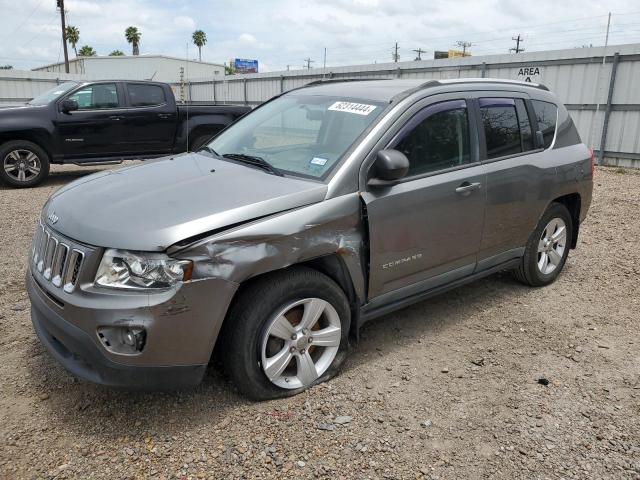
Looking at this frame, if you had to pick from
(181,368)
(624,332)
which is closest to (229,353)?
(181,368)

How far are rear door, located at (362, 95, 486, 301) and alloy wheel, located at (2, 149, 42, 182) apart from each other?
7998mm

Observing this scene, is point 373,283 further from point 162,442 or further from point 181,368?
point 162,442

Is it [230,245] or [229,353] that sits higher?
[230,245]

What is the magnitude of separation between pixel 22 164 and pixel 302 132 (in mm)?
7437

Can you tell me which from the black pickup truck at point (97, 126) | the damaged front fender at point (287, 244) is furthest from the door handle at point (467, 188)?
the black pickup truck at point (97, 126)

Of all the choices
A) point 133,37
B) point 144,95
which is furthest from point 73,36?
point 144,95

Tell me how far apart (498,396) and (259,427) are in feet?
4.66

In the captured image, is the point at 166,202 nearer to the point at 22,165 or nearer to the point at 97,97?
the point at 22,165

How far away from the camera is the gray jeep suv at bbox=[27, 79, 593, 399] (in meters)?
2.54

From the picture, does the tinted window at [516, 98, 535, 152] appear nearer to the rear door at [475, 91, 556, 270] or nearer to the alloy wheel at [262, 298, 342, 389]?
the rear door at [475, 91, 556, 270]

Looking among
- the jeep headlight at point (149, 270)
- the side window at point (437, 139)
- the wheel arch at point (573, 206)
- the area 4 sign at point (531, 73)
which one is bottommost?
the wheel arch at point (573, 206)

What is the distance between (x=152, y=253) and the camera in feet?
8.20

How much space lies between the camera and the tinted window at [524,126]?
4266 mm

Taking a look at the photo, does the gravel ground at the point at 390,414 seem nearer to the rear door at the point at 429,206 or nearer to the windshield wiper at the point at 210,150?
the rear door at the point at 429,206
